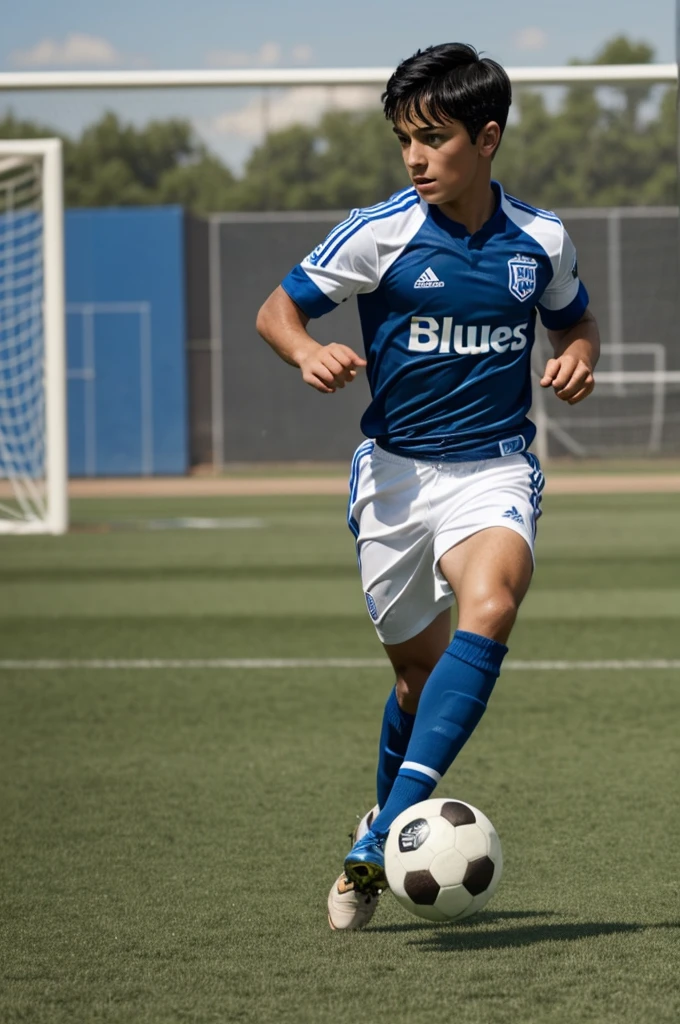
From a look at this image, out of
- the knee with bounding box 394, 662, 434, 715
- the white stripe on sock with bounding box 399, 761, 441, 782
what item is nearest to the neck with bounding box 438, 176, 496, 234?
the knee with bounding box 394, 662, 434, 715

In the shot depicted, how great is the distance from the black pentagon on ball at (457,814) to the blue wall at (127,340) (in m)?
24.7

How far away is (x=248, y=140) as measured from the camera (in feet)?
75.7

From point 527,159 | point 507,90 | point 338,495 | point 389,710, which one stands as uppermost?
point 527,159

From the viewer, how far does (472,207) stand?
3385 millimetres

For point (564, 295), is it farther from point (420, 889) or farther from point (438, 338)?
point (420, 889)

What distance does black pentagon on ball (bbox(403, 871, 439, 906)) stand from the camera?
2.98 metres

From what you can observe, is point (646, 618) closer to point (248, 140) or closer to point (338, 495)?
point (338, 495)

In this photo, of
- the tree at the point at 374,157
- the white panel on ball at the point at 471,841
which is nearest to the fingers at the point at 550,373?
the white panel on ball at the point at 471,841

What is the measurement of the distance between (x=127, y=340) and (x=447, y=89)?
82.2 ft

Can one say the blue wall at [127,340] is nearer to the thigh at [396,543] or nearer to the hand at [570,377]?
the thigh at [396,543]

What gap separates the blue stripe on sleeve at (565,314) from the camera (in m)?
3.60

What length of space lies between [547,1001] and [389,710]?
3.36ft

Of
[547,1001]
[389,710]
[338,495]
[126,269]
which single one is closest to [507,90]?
[389,710]

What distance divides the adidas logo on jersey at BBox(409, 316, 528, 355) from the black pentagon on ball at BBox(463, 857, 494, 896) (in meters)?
1.09
